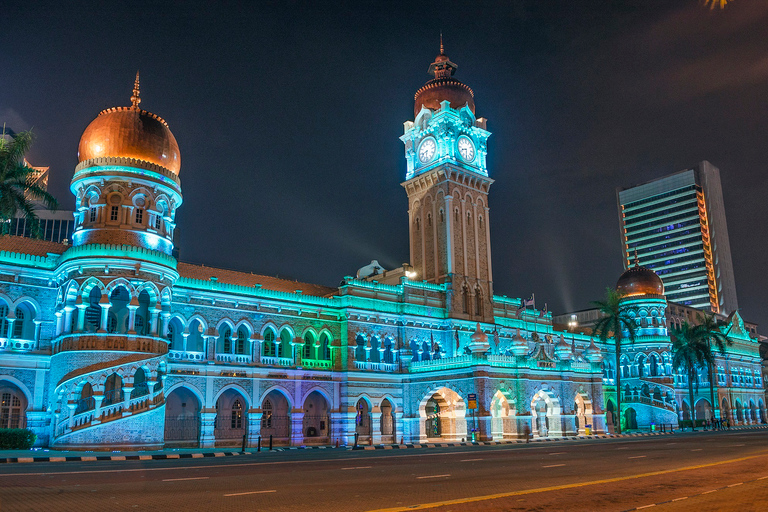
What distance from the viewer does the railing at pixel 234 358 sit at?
41406mm

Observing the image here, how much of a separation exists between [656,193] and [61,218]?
140 m

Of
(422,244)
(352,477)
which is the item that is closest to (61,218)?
(422,244)

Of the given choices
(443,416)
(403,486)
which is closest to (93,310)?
(443,416)

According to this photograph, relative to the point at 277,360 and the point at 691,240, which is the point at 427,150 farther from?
the point at 691,240

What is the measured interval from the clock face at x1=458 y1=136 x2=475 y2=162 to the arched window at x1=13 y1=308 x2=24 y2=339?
36.5 meters

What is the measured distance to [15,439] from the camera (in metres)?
31.7

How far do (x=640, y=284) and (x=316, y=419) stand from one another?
4502 cm

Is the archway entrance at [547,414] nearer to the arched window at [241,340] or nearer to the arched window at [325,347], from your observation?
the arched window at [325,347]

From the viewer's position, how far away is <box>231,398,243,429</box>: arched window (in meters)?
42.6

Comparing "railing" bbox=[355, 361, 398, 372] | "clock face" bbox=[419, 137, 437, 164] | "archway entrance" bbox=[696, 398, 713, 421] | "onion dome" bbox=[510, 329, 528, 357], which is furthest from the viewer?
"archway entrance" bbox=[696, 398, 713, 421]

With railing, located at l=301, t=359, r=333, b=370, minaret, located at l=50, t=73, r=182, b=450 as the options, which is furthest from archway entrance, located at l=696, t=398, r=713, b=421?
minaret, located at l=50, t=73, r=182, b=450

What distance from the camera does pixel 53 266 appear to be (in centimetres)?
3678

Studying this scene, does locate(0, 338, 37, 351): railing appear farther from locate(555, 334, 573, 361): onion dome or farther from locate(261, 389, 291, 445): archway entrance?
locate(555, 334, 573, 361): onion dome

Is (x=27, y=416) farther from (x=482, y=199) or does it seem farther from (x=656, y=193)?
(x=656, y=193)
